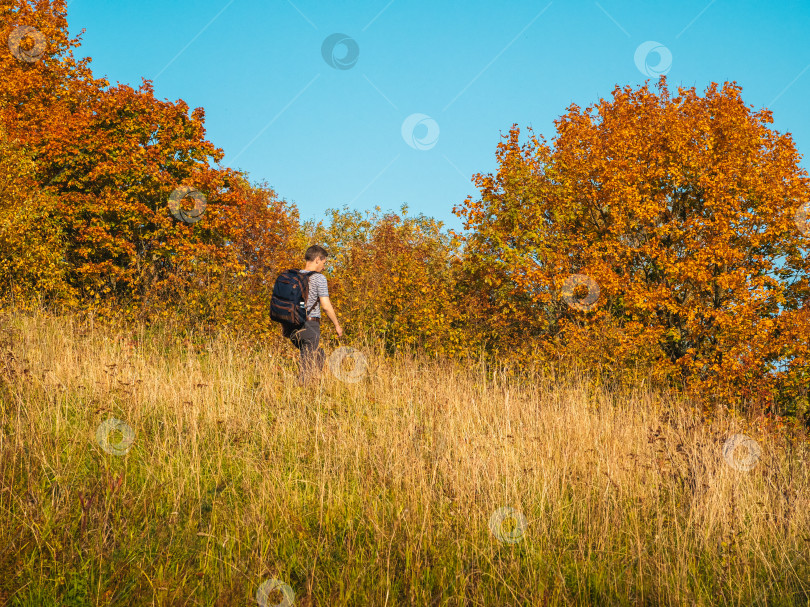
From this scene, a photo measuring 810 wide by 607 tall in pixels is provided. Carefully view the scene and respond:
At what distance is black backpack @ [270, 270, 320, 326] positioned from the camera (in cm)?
682

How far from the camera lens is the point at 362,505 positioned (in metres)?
3.61

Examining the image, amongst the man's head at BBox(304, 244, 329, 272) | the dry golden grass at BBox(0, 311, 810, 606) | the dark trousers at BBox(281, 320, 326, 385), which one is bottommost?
the dry golden grass at BBox(0, 311, 810, 606)

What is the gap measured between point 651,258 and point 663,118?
474 cm

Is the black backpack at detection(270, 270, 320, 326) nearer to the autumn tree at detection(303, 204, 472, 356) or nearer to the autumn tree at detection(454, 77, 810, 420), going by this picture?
the autumn tree at detection(303, 204, 472, 356)

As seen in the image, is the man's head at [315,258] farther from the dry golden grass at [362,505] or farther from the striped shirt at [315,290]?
the dry golden grass at [362,505]

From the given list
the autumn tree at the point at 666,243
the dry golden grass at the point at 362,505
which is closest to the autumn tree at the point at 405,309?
the autumn tree at the point at 666,243

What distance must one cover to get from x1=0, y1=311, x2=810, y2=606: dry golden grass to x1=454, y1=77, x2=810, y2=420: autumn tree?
8881 mm

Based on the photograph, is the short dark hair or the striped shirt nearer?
the striped shirt

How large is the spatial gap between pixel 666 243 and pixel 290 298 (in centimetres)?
1421

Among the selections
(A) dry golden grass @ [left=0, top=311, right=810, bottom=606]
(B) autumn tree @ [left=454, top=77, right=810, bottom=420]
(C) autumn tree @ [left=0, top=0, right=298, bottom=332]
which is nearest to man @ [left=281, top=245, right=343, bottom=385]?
(A) dry golden grass @ [left=0, top=311, right=810, bottom=606]

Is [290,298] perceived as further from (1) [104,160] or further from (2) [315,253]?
(1) [104,160]

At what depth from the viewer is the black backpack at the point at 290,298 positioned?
6.82 meters

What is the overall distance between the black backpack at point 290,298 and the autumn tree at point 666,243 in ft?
25.8

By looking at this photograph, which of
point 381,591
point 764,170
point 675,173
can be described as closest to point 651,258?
point 675,173
